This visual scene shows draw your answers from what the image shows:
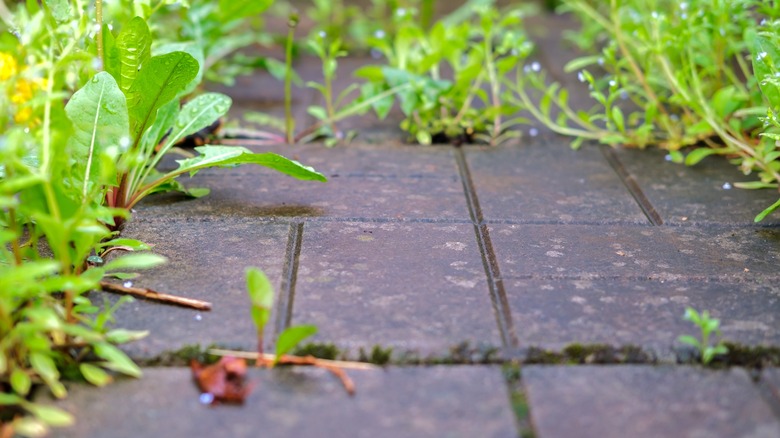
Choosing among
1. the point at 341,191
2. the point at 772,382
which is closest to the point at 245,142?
the point at 341,191

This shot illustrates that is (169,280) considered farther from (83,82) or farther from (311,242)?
(83,82)

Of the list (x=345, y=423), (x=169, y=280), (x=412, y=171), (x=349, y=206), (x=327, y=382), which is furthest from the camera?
(x=412, y=171)

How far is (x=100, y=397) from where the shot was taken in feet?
4.32

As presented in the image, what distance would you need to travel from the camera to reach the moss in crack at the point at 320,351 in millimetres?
1428

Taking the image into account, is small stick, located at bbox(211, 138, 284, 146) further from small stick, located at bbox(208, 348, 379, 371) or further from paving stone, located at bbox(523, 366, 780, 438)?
paving stone, located at bbox(523, 366, 780, 438)

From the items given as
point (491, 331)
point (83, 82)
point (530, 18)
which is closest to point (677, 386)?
point (491, 331)

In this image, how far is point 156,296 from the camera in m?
1.58

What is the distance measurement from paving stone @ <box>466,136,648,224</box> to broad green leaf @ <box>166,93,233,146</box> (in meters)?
0.73

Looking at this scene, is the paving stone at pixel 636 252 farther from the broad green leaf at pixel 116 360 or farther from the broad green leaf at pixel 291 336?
the broad green leaf at pixel 116 360

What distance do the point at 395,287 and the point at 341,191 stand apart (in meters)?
0.62

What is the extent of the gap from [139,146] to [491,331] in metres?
0.99

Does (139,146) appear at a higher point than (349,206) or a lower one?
higher

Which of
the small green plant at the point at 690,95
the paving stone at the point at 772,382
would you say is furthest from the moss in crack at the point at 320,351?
the small green plant at the point at 690,95

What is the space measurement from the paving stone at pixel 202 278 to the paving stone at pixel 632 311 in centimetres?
51
